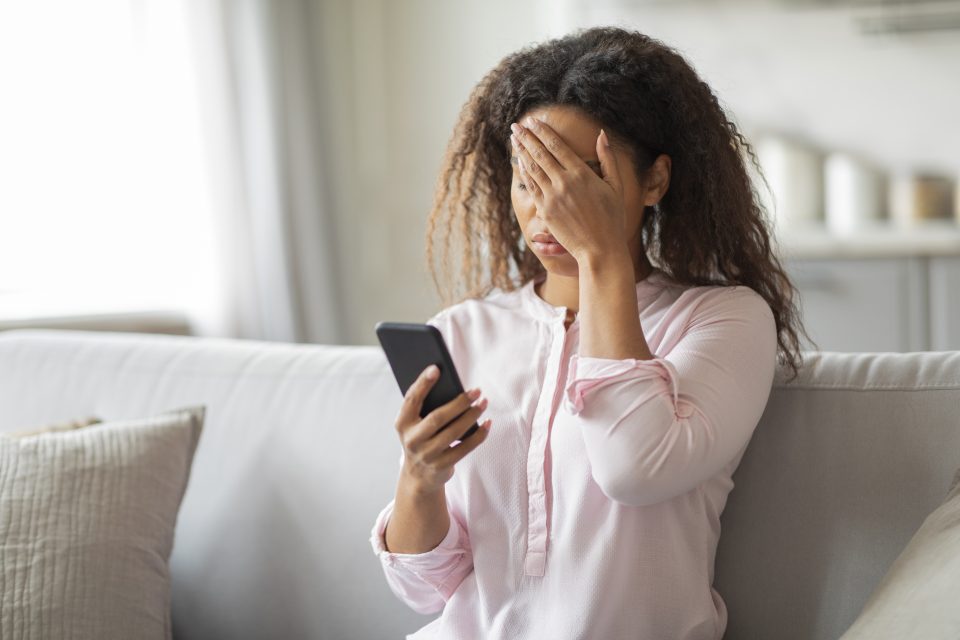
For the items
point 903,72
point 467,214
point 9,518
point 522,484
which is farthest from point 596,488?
point 903,72

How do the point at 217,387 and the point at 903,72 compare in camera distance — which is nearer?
the point at 217,387

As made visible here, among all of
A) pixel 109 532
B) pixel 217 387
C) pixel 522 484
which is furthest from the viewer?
pixel 217 387

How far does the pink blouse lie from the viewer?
107cm

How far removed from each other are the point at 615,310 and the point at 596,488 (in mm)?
200

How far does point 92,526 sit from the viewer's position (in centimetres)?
143

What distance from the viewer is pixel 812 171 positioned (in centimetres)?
342

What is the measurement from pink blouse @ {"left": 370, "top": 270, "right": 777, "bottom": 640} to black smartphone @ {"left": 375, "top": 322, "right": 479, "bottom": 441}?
0.13 metres

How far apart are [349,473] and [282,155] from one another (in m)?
2.18

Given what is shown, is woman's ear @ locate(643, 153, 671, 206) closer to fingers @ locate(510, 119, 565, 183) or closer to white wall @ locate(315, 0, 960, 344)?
fingers @ locate(510, 119, 565, 183)

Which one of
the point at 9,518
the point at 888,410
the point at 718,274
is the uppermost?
the point at 718,274

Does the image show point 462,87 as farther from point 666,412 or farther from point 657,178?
point 666,412

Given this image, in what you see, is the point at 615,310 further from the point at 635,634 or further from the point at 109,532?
the point at 109,532

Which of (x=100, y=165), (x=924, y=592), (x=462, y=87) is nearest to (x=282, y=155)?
(x=100, y=165)

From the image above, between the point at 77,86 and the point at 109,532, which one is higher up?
the point at 77,86
